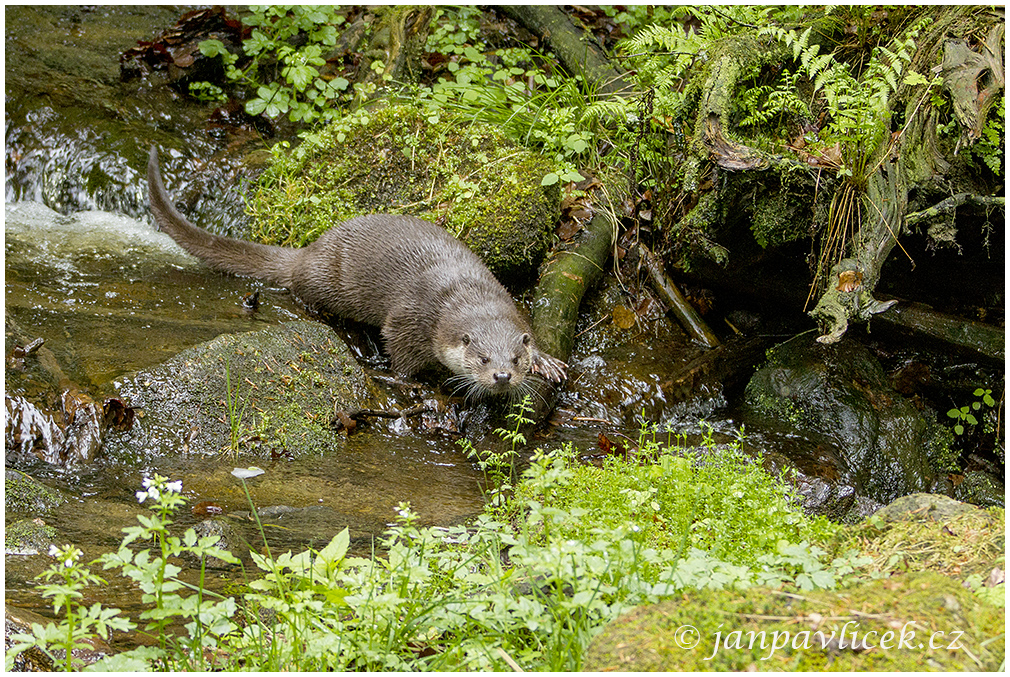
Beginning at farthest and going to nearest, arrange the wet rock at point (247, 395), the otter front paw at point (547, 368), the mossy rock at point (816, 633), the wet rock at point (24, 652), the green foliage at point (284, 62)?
1. the green foliage at point (284, 62)
2. the otter front paw at point (547, 368)
3. the wet rock at point (247, 395)
4. the wet rock at point (24, 652)
5. the mossy rock at point (816, 633)

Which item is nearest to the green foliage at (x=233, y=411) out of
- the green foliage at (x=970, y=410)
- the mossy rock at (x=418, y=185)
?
the mossy rock at (x=418, y=185)

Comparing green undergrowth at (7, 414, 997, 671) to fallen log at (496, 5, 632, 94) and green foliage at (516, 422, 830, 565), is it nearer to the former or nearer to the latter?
green foliage at (516, 422, 830, 565)

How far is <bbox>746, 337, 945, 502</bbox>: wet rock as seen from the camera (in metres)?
4.59

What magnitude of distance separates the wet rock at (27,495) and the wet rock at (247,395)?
21.6 inches

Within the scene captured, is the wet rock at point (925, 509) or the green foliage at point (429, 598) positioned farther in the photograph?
the wet rock at point (925, 509)

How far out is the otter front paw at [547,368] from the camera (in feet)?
15.9

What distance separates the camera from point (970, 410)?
16.5 feet

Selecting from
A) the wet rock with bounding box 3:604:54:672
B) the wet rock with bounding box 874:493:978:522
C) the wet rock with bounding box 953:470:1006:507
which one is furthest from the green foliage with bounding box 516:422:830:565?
the wet rock with bounding box 953:470:1006:507

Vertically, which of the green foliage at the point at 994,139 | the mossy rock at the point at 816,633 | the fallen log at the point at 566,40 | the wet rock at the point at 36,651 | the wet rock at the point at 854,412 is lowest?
the wet rock at the point at 854,412

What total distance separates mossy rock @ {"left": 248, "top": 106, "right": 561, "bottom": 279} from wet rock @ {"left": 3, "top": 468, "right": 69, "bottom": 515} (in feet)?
10.4

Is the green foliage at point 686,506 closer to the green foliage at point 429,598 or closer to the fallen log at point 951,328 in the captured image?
the green foliage at point 429,598

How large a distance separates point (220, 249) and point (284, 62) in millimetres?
2480

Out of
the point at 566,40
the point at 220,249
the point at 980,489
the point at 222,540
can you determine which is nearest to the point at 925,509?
the point at 980,489

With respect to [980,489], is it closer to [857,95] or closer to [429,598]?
[857,95]
